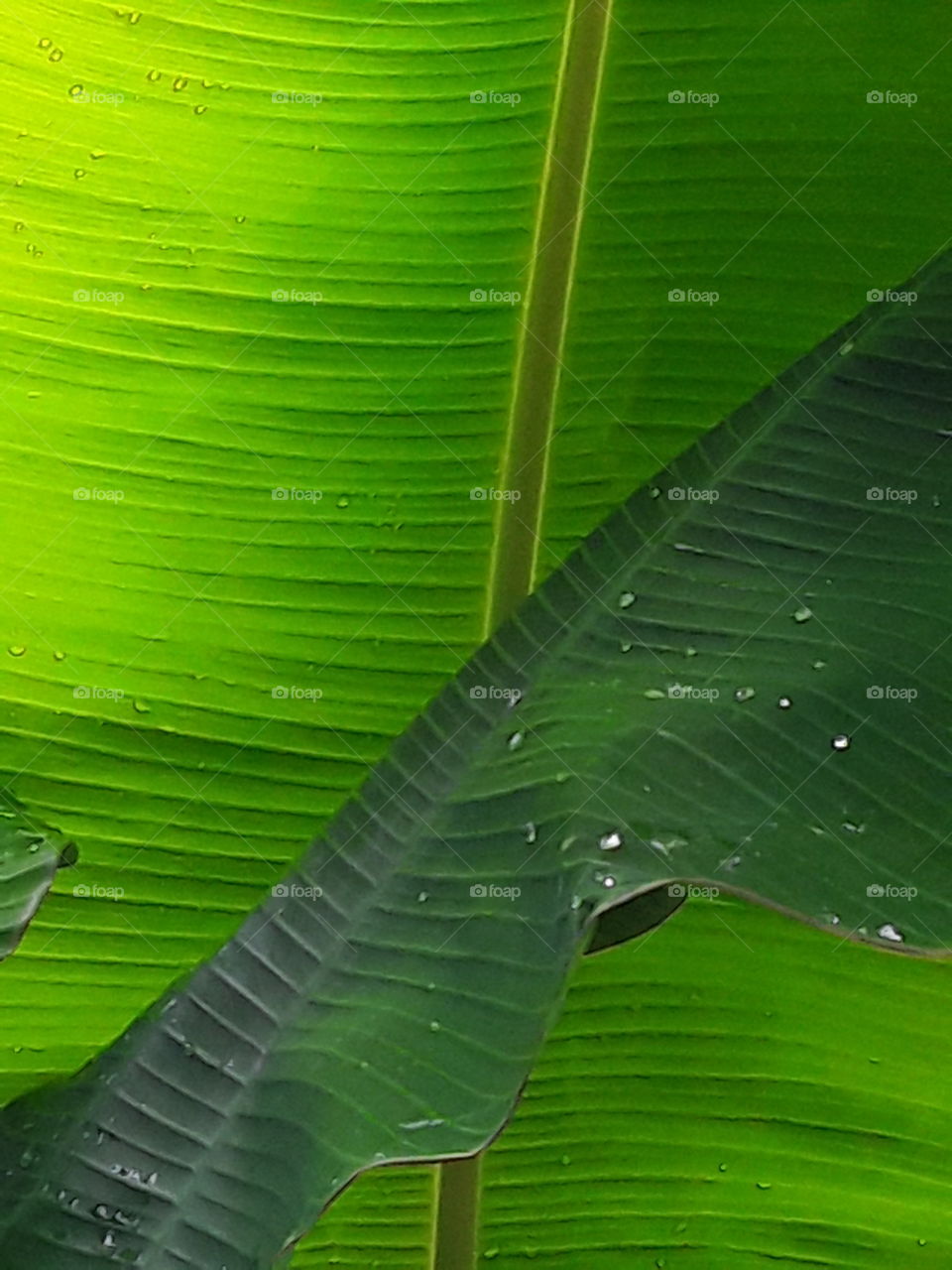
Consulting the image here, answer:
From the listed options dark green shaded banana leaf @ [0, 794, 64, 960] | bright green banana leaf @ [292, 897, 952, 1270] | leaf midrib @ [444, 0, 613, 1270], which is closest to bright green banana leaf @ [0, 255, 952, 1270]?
dark green shaded banana leaf @ [0, 794, 64, 960]

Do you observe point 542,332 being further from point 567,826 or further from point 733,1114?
point 733,1114

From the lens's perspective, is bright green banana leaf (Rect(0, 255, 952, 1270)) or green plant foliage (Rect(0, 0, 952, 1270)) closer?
bright green banana leaf (Rect(0, 255, 952, 1270))

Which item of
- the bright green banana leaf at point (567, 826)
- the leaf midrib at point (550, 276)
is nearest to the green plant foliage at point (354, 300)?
the leaf midrib at point (550, 276)

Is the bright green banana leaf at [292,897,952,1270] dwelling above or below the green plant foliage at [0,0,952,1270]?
below

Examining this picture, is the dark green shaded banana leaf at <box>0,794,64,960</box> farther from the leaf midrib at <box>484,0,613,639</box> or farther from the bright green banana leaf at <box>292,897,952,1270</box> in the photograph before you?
the bright green banana leaf at <box>292,897,952,1270</box>

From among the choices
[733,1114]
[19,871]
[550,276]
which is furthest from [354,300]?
[733,1114]

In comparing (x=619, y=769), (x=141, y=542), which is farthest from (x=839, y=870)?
(x=141, y=542)

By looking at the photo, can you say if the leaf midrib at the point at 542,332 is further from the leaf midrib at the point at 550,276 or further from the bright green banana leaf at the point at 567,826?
the bright green banana leaf at the point at 567,826
